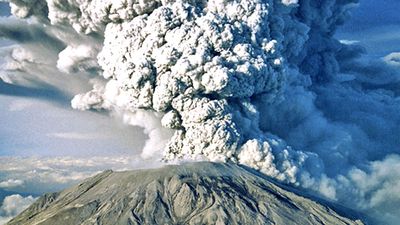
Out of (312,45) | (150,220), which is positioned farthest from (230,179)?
(312,45)

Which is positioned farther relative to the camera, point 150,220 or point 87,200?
point 87,200

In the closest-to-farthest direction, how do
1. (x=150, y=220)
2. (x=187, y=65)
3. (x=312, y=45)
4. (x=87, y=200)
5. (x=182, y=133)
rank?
(x=187, y=65) → (x=182, y=133) → (x=150, y=220) → (x=87, y=200) → (x=312, y=45)

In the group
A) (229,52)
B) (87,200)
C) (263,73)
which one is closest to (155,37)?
(229,52)

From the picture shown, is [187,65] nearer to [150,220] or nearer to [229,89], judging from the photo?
[229,89]

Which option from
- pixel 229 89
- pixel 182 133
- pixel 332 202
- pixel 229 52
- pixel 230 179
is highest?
pixel 229 52

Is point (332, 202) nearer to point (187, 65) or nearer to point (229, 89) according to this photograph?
point (229, 89)

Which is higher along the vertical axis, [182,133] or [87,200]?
[182,133]

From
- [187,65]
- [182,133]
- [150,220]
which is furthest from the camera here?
[150,220]
